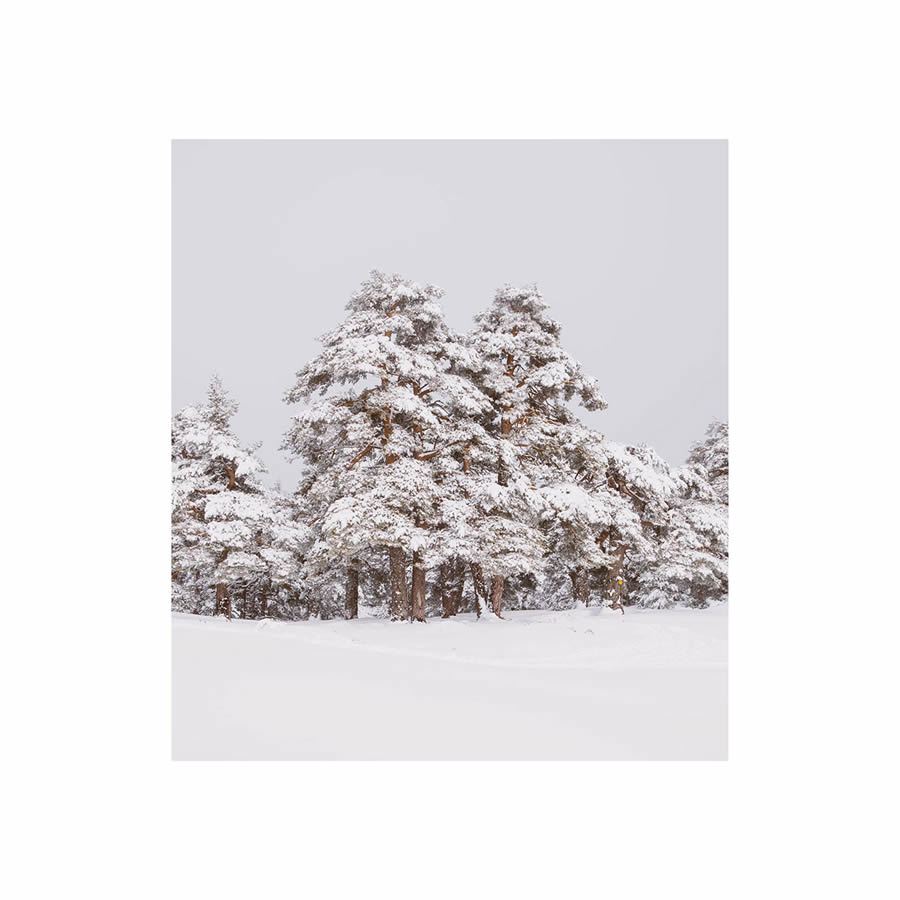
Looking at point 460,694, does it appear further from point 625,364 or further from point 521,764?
point 625,364

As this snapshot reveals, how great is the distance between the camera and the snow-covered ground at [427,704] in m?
4.24

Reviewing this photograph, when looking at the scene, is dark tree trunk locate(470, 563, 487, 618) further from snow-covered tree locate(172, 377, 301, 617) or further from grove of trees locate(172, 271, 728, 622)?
snow-covered tree locate(172, 377, 301, 617)

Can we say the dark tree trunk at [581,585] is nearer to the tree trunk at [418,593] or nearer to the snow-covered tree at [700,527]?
the snow-covered tree at [700,527]

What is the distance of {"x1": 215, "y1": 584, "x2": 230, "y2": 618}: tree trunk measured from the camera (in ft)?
42.0

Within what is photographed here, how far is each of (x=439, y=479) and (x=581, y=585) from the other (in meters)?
4.89

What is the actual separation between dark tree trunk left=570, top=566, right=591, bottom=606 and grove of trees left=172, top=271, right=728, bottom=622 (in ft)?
0.19

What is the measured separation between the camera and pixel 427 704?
4.68 metres

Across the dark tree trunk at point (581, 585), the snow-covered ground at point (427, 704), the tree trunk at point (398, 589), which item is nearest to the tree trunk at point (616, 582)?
the dark tree trunk at point (581, 585)

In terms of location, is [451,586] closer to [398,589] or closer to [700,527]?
[398,589]

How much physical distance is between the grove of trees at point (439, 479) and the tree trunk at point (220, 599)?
4 centimetres

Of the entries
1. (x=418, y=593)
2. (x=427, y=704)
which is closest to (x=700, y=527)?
(x=418, y=593)
